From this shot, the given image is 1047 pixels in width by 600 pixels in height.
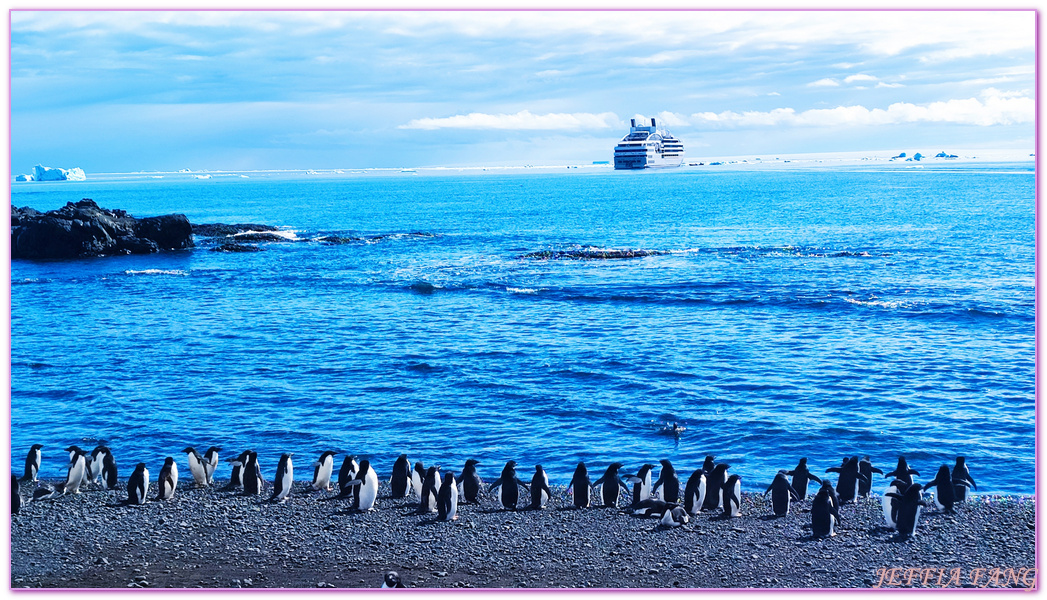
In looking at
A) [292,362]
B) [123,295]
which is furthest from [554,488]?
[123,295]

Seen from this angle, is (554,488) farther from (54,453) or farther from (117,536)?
A: (54,453)

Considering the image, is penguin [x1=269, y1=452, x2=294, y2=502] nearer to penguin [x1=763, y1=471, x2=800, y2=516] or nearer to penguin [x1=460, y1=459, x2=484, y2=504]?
penguin [x1=460, y1=459, x2=484, y2=504]

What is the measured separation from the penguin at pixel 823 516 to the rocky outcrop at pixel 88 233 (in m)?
59.9

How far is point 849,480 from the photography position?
16.9 metres

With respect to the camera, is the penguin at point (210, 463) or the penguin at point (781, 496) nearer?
the penguin at point (781, 496)

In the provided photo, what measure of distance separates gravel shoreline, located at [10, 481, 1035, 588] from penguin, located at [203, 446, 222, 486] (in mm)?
1467

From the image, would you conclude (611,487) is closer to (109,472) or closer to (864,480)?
(864,480)

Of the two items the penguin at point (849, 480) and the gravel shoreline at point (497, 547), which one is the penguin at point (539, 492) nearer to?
the gravel shoreline at point (497, 547)

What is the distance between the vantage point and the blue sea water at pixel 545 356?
73.0 feet

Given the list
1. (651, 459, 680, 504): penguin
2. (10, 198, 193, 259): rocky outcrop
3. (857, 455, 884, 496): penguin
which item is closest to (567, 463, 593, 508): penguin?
(651, 459, 680, 504): penguin

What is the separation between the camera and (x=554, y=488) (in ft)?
60.4

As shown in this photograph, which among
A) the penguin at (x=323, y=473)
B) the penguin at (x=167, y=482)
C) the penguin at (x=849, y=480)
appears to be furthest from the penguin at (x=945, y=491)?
the penguin at (x=167, y=482)

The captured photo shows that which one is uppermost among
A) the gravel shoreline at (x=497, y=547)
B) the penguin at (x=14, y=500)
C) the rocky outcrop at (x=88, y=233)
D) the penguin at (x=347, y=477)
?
the rocky outcrop at (x=88, y=233)

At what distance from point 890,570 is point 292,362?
72.0 feet
